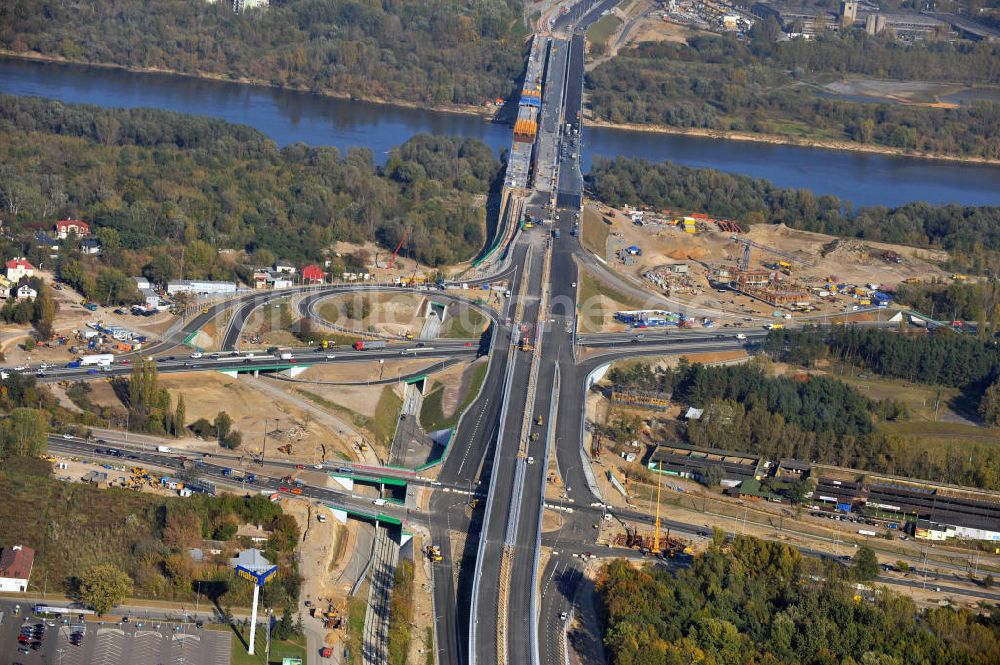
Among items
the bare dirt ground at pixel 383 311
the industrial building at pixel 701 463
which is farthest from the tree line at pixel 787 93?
the industrial building at pixel 701 463

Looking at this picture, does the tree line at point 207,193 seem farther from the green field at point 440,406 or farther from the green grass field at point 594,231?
the green field at point 440,406

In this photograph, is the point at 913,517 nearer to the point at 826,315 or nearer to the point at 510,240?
the point at 826,315

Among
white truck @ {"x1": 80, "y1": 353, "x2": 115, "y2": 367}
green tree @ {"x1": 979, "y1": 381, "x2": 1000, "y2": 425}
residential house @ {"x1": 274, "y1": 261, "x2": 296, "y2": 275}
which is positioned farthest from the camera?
residential house @ {"x1": 274, "y1": 261, "x2": 296, "y2": 275}

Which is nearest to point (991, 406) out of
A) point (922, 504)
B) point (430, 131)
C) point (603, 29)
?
point (922, 504)

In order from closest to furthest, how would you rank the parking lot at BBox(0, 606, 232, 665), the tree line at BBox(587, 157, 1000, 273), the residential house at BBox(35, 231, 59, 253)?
the parking lot at BBox(0, 606, 232, 665), the residential house at BBox(35, 231, 59, 253), the tree line at BBox(587, 157, 1000, 273)

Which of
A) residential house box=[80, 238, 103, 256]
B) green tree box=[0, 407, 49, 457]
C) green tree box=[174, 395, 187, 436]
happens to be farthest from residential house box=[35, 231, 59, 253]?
green tree box=[0, 407, 49, 457]

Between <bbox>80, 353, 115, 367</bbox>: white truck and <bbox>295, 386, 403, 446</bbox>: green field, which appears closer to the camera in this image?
<bbox>295, 386, 403, 446</bbox>: green field

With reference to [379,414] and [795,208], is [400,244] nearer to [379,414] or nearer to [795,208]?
[379,414]

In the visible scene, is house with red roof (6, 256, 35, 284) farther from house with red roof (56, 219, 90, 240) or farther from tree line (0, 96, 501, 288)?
house with red roof (56, 219, 90, 240)
